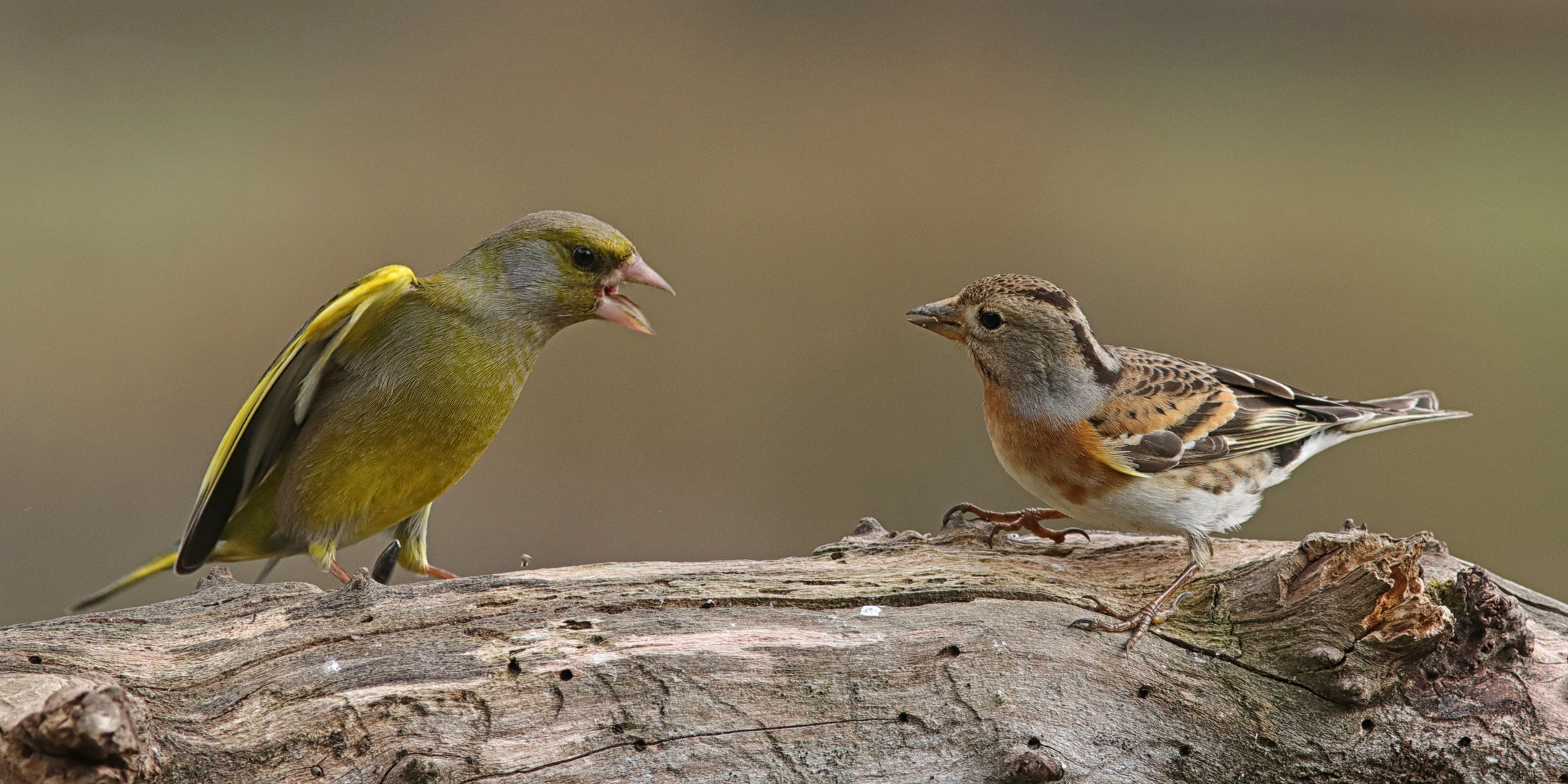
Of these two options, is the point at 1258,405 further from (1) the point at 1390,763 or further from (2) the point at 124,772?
(2) the point at 124,772

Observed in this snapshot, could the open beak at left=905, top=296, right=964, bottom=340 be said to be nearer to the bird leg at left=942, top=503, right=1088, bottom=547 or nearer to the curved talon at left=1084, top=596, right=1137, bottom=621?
the bird leg at left=942, top=503, right=1088, bottom=547

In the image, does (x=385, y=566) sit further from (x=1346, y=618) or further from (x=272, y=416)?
(x=1346, y=618)

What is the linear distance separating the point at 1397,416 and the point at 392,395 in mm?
3765

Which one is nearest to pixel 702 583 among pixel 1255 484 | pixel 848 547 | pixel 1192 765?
pixel 848 547

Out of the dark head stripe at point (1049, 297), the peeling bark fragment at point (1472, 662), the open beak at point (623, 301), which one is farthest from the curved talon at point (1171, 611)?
the open beak at point (623, 301)

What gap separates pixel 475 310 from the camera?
4453 mm

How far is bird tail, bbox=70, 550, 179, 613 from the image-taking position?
455 cm

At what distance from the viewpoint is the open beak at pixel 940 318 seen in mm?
4480

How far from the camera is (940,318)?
4.49 m

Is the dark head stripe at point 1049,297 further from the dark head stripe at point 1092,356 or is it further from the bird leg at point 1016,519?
the bird leg at point 1016,519

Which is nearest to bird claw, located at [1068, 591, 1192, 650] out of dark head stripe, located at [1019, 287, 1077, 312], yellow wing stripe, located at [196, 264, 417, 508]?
dark head stripe, located at [1019, 287, 1077, 312]

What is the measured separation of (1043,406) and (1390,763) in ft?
5.09

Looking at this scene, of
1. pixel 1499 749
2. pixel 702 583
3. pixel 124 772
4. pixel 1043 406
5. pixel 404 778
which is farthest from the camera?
pixel 1043 406

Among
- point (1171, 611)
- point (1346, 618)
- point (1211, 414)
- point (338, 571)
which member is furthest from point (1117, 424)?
point (338, 571)
